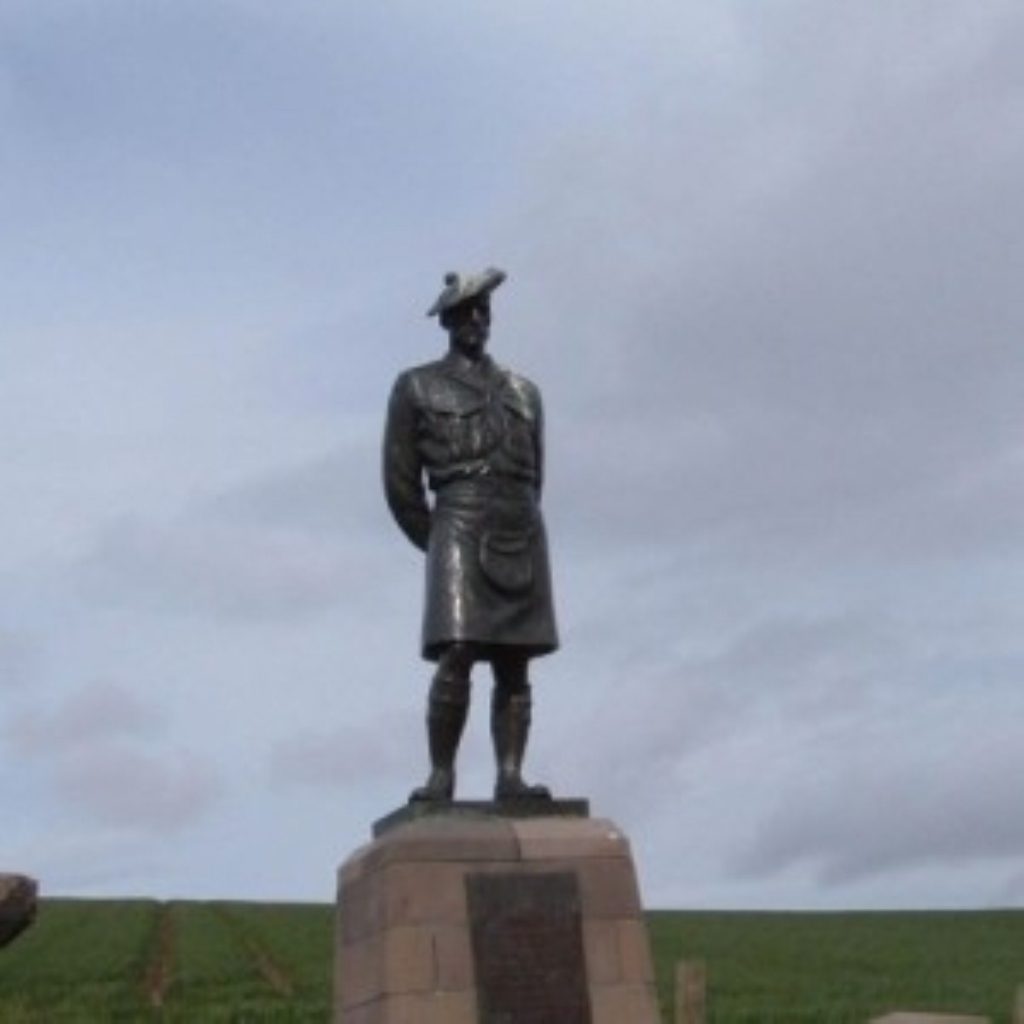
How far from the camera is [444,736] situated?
13727mm

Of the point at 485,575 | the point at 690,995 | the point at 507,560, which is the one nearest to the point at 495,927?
the point at 485,575

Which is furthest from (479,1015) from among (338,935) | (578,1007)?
(338,935)

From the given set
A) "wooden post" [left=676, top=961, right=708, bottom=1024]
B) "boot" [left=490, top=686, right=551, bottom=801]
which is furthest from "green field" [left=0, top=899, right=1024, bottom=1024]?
Result: "boot" [left=490, top=686, right=551, bottom=801]

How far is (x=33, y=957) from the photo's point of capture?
130 feet

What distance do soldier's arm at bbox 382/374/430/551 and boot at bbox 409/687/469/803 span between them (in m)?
0.99

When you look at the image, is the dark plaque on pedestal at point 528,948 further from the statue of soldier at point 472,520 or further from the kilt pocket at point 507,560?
the kilt pocket at point 507,560

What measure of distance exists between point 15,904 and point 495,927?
24.5 ft

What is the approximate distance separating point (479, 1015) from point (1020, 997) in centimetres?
1130

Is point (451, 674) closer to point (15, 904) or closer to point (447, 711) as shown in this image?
point (447, 711)

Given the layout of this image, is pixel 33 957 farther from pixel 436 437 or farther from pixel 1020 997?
pixel 436 437

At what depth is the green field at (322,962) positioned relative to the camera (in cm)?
3192

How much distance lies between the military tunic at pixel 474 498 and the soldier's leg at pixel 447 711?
97 millimetres

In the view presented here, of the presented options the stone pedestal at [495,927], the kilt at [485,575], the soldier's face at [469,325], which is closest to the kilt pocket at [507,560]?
the kilt at [485,575]

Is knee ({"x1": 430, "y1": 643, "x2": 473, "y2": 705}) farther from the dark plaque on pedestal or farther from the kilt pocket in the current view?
the dark plaque on pedestal
